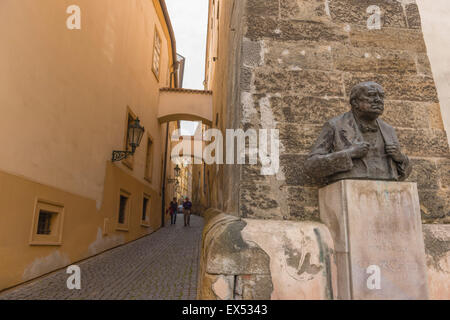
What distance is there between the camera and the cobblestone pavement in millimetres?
3561

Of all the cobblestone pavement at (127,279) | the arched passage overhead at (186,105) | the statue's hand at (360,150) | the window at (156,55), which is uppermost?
the window at (156,55)

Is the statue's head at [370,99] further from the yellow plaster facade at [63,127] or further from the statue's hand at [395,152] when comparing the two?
the yellow plaster facade at [63,127]

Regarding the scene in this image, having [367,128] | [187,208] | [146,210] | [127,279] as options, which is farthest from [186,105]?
[367,128]

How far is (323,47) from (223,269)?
6.42 feet

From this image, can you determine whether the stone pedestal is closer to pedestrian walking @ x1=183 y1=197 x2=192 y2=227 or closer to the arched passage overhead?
the arched passage overhead

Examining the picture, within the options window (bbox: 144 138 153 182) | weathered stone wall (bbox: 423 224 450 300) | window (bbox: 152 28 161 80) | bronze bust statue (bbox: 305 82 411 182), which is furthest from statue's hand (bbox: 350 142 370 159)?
window (bbox: 152 28 161 80)

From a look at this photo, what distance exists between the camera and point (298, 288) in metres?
1.87

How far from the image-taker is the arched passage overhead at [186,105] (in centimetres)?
1144

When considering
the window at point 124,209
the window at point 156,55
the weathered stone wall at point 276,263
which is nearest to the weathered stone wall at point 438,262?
the weathered stone wall at point 276,263

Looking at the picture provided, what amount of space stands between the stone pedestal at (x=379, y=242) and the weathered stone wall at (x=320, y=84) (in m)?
0.42

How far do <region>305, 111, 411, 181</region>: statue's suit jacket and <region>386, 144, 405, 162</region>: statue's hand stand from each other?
1.7 inches

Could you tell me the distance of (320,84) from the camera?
2504 mm
